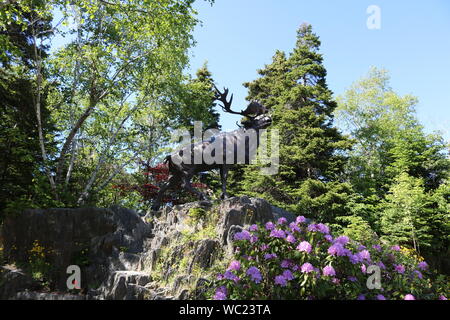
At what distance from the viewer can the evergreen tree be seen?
497 inches

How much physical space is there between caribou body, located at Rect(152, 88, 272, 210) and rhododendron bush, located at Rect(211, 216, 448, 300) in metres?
3.96

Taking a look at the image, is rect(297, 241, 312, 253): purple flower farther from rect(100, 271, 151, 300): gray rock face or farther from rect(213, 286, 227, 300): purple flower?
rect(100, 271, 151, 300): gray rock face

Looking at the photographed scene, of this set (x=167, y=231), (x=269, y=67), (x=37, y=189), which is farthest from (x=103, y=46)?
(x=269, y=67)

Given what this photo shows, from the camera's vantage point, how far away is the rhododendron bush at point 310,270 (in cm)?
347

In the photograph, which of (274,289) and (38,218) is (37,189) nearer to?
(38,218)

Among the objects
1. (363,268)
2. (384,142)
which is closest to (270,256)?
(363,268)

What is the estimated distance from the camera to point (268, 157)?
49.1ft

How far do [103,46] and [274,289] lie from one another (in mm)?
11593

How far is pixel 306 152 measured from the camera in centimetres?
1391

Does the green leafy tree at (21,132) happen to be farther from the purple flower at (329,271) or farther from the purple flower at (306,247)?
the purple flower at (329,271)

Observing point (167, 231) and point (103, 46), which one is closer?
point (167, 231)

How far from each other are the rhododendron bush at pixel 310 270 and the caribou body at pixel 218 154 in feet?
13.0

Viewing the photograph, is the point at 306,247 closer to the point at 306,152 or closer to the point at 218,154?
the point at 218,154

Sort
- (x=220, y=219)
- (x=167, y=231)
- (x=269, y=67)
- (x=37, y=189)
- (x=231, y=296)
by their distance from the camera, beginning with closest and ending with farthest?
(x=231, y=296) → (x=220, y=219) → (x=167, y=231) → (x=37, y=189) → (x=269, y=67)
